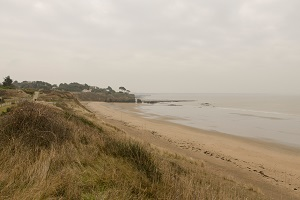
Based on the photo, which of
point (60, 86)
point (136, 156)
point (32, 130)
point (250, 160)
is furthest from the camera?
point (60, 86)

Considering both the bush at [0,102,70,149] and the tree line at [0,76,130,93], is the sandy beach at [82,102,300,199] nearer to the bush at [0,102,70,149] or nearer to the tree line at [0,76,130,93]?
the bush at [0,102,70,149]

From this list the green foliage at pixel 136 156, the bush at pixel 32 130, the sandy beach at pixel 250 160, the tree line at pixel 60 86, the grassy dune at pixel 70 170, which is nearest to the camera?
the grassy dune at pixel 70 170

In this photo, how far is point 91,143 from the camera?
27.6 feet

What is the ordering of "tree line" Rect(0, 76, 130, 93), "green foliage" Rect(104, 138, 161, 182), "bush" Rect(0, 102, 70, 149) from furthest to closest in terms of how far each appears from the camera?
"tree line" Rect(0, 76, 130, 93) < "bush" Rect(0, 102, 70, 149) < "green foliage" Rect(104, 138, 161, 182)

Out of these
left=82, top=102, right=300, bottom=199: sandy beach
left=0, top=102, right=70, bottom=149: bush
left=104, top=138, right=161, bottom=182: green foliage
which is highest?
left=0, top=102, right=70, bottom=149: bush

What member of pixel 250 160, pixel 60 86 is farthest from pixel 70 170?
pixel 60 86

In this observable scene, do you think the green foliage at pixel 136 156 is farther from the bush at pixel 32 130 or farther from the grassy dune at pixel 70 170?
the bush at pixel 32 130

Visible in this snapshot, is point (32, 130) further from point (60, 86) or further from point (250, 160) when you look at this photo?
point (60, 86)

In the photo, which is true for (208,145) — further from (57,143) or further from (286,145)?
(57,143)

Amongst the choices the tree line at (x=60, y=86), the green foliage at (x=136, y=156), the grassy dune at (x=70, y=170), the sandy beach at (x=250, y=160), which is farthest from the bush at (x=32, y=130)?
the tree line at (x=60, y=86)

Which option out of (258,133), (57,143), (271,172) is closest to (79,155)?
(57,143)

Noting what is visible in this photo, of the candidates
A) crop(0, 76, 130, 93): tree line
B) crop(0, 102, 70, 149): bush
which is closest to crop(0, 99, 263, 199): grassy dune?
crop(0, 102, 70, 149): bush

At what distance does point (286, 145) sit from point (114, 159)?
21.6 metres

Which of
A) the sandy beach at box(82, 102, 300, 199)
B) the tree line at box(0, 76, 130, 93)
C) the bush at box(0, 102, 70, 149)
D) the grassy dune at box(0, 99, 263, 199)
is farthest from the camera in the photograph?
the tree line at box(0, 76, 130, 93)
